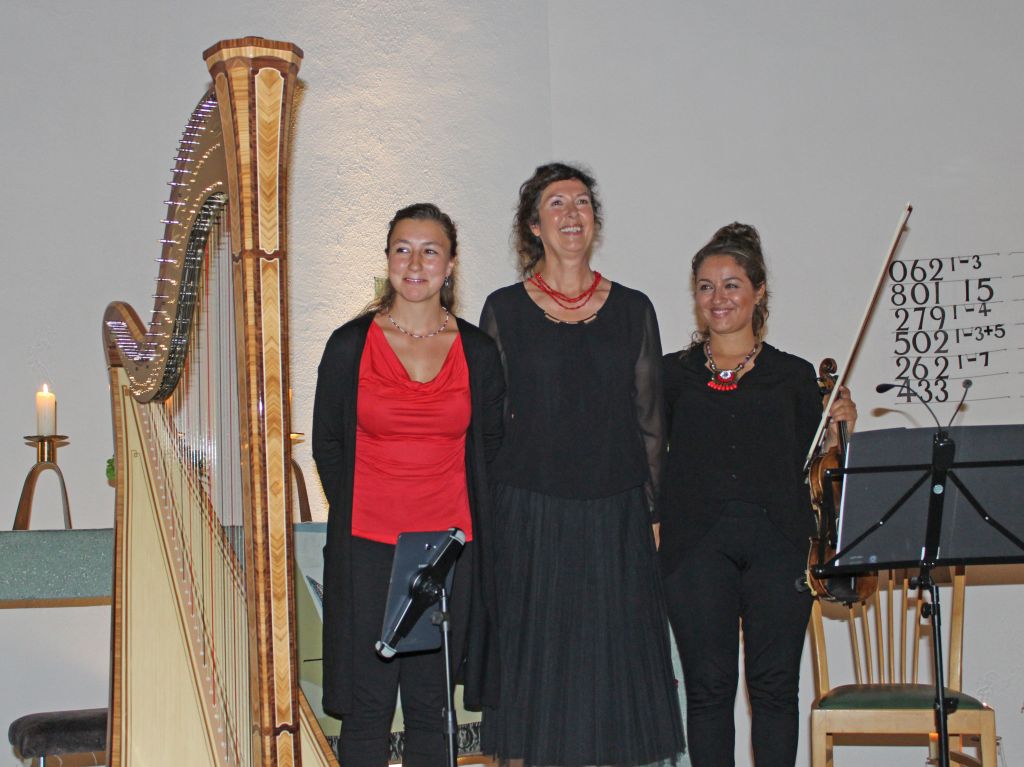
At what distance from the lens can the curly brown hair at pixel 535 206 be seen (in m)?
2.72

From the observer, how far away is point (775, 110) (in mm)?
3906

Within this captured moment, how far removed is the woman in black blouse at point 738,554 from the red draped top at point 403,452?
1.83 ft

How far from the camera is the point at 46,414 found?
123 inches

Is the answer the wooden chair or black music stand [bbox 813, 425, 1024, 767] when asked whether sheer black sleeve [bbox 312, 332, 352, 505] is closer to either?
black music stand [bbox 813, 425, 1024, 767]

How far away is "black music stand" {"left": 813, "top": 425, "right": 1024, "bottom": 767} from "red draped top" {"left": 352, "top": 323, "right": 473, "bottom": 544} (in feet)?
2.37

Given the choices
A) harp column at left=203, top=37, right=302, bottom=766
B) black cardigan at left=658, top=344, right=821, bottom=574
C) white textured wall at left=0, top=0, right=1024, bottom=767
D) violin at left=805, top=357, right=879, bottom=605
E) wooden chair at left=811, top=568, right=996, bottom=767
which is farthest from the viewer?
white textured wall at left=0, top=0, right=1024, bottom=767

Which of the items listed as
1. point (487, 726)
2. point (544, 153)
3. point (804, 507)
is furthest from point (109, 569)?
point (544, 153)

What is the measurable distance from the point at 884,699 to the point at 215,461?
1.77 metres

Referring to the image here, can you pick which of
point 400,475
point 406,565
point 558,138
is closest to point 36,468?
point 400,475

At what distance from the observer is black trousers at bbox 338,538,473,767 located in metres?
2.24

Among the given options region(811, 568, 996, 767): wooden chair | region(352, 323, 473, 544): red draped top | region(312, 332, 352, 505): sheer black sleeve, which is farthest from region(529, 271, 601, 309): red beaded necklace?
region(811, 568, 996, 767): wooden chair

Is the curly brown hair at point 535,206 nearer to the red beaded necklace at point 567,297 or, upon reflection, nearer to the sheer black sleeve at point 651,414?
the red beaded necklace at point 567,297

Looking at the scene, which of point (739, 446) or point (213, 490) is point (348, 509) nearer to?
point (213, 490)

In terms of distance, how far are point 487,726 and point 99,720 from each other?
37.0 inches
